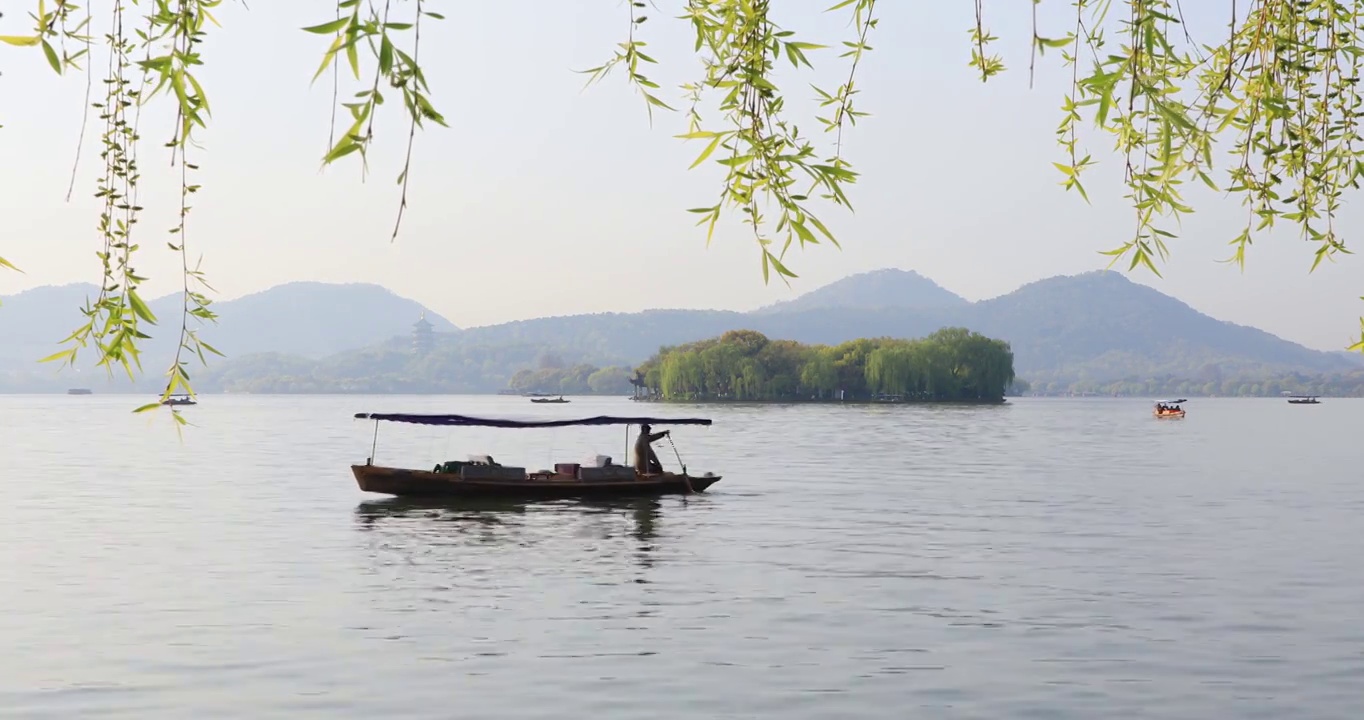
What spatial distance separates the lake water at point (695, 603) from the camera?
1772cm

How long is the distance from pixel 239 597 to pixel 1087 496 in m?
34.6

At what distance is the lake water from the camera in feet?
58.1

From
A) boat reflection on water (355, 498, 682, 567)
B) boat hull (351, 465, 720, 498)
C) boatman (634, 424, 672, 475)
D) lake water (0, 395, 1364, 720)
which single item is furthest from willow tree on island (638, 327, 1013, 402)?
boat hull (351, 465, 720, 498)

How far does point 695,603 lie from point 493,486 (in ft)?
64.6

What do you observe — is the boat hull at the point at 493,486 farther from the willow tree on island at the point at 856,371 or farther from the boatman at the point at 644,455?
the willow tree on island at the point at 856,371

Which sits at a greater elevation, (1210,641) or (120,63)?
(120,63)

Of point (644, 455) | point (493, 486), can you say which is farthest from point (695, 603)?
point (644, 455)

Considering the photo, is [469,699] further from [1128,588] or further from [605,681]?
[1128,588]

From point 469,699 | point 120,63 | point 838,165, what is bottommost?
point 469,699

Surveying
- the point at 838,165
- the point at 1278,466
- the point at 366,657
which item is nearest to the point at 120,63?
the point at 838,165

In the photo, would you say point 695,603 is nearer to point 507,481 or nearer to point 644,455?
point 507,481

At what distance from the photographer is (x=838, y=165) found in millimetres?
4812

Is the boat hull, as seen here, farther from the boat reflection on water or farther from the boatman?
the boatman

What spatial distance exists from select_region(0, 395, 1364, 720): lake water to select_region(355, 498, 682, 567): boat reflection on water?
202 mm
